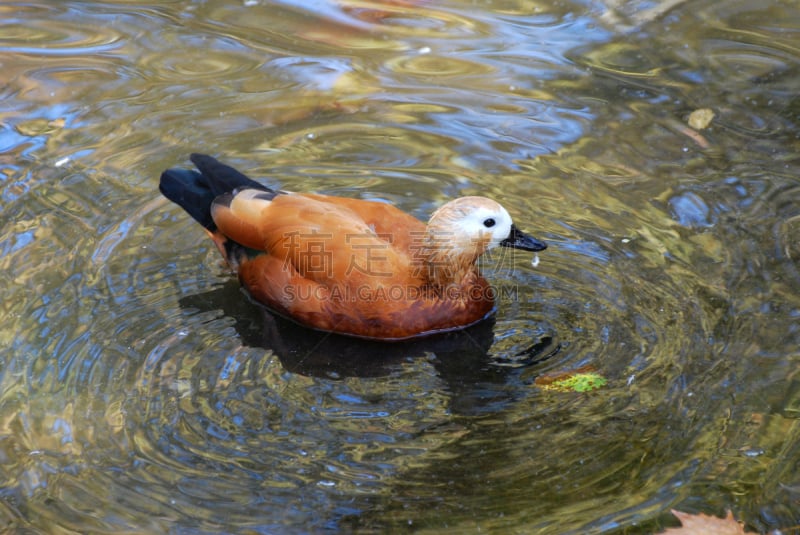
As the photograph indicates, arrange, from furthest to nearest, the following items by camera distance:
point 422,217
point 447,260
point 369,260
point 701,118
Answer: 1. point 701,118
2. point 422,217
3. point 447,260
4. point 369,260

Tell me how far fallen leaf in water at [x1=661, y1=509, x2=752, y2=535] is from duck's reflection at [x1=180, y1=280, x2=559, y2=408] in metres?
1.12

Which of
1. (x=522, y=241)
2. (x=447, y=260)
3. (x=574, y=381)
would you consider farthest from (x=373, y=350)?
(x=574, y=381)

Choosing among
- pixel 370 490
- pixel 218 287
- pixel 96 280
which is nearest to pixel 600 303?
pixel 370 490

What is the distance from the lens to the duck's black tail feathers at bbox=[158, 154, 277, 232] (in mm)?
5496

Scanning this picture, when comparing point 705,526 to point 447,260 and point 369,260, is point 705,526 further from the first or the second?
point 369,260

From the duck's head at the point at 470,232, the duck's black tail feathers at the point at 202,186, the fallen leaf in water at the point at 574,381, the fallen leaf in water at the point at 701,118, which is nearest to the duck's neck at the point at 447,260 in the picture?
the duck's head at the point at 470,232

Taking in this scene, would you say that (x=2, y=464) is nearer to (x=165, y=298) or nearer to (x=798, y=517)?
(x=165, y=298)

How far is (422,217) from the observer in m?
5.79

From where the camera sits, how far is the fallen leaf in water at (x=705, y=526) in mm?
3508

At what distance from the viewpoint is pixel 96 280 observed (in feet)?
16.9

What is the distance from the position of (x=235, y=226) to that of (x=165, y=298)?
0.57 meters

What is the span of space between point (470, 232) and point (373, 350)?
0.83 m

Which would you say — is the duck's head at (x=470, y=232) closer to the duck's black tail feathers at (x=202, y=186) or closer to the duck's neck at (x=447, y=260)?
the duck's neck at (x=447, y=260)

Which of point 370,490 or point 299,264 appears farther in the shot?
point 299,264
